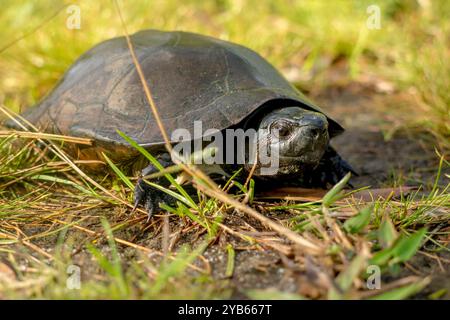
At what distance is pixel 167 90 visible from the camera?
7.75ft

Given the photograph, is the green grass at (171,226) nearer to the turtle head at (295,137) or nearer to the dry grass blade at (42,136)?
the dry grass blade at (42,136)

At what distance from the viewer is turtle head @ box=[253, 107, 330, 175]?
2.07 metres

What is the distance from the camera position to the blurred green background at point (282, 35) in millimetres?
4322

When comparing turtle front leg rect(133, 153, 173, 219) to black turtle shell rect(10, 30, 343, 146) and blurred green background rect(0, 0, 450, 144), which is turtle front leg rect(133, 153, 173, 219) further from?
blurred green background rect(0, 0, 450, 144)

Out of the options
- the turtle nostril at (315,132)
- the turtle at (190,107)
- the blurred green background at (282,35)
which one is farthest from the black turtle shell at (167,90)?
the blurred green background at (282,35)

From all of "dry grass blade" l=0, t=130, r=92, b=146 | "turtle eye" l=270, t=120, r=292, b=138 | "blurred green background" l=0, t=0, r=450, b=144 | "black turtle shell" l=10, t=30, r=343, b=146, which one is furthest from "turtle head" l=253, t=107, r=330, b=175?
"blurred green background" l=0, t=0, r=450, b=144

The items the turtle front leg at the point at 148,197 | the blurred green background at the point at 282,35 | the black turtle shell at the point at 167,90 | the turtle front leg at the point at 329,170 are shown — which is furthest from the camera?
the blurred green background at the point at 282,35

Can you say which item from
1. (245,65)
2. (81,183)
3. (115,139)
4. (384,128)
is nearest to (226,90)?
(245,65)

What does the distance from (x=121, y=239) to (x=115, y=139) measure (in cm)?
56

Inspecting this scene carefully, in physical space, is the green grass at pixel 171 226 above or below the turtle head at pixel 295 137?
below

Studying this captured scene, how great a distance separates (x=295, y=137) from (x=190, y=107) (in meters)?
0.48

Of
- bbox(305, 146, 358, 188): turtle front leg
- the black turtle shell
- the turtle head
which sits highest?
the black turtle shell

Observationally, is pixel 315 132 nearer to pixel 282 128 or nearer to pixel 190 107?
pixel 282 128

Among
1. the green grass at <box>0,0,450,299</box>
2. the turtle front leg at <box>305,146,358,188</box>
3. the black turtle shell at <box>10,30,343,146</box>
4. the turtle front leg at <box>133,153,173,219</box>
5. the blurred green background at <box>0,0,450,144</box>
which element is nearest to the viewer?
the green grass at <box>0,0,450,299</box>
